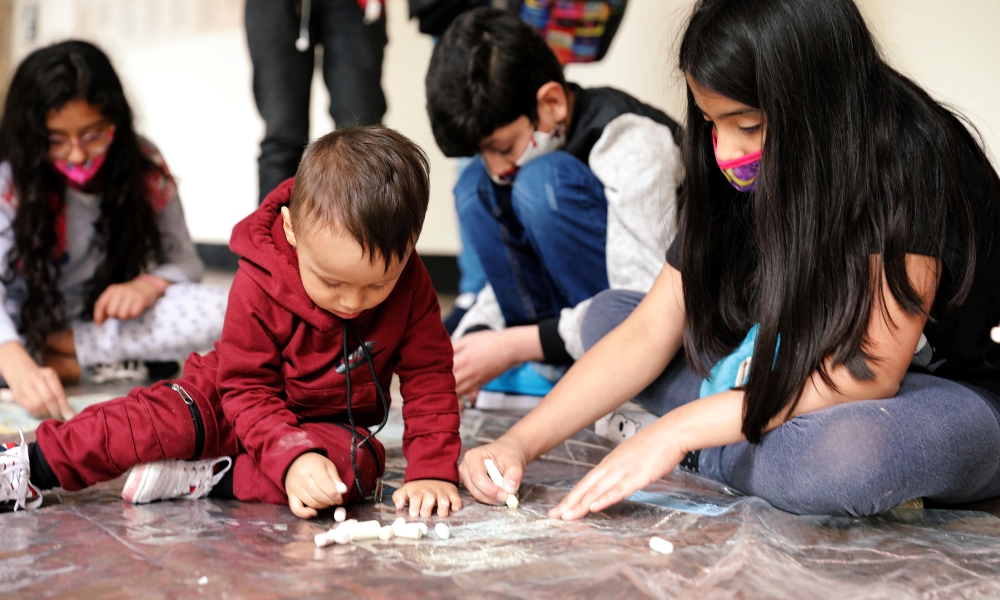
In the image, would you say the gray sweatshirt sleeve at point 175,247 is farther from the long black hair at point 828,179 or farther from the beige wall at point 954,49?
the beige wall at point 954,49

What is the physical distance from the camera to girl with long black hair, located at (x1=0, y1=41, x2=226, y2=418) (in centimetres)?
151

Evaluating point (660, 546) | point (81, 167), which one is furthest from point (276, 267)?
point (81, 167)

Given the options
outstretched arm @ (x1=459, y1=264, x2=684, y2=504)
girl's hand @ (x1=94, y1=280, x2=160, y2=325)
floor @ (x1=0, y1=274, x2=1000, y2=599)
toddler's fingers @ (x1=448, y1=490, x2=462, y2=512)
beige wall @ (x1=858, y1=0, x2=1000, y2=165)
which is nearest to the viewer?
floor @ (x1=0, y1=274, x2=1000, y2=599)

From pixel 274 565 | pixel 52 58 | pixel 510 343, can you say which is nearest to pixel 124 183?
pixel 52 58

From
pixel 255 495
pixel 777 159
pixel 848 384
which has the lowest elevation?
pixel 255 495

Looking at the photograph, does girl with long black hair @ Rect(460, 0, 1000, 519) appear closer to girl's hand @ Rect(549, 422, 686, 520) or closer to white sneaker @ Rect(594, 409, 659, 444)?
girl's hand @ Rect(549, 422, 686, 520)

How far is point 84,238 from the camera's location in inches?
65.1

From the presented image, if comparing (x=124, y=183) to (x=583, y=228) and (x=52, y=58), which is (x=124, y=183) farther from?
(x=583, y=228)

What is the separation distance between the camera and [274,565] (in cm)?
76

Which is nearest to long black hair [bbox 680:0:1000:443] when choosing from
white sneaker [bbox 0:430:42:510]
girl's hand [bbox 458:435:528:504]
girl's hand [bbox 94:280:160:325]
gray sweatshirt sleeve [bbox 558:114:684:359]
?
girl's hand [bbox 458:435:528:504]

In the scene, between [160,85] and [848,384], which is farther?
[160,85]

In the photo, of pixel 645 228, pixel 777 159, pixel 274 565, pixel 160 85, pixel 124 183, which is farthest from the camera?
pixel 160 85

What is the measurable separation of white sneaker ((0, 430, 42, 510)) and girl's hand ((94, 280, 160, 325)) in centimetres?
71

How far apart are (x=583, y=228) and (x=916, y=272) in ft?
2.43
